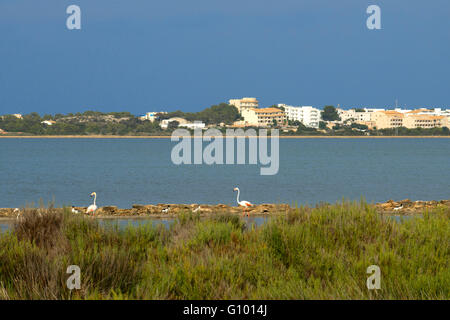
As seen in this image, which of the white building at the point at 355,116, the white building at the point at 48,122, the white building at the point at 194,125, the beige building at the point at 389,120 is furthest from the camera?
the white building at the point at 355,116

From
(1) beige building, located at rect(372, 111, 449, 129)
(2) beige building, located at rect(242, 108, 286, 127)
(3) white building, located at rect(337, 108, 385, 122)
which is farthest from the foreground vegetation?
(3) white building, located at rect(337, 108, 385, 122)

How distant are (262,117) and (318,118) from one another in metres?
23.8

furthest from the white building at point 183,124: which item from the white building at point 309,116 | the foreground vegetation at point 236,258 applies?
the foreground vegetation at point 236,258

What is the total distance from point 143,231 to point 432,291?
3649 mm

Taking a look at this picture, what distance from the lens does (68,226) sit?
7410 millimetres

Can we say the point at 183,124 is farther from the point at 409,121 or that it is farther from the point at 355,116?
the point at 409,121

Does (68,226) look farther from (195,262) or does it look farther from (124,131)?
(124,131)

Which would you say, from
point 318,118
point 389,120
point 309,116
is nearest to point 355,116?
point 318,118

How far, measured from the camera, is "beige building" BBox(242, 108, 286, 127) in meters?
145

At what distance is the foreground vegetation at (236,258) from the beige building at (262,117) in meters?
137

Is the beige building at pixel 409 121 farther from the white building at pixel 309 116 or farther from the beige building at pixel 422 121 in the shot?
the white building at pixel 309 116

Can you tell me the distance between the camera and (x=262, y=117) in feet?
481

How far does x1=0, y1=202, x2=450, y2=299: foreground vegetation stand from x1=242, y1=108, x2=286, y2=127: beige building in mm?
136761

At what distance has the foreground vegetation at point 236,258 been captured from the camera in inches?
197
